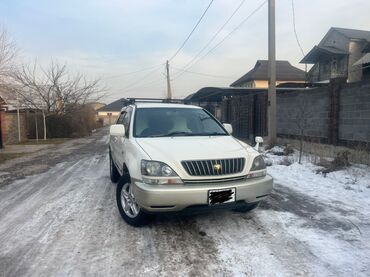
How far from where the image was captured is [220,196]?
4.05 m

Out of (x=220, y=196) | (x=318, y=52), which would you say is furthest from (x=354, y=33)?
(x=220, y=196)

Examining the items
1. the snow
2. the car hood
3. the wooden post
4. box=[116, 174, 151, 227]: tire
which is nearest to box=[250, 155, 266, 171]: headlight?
the car hood

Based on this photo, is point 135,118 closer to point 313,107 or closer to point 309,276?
point 309,276

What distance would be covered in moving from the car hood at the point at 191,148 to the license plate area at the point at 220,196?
417mm

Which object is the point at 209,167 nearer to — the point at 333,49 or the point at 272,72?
the point at 272,72

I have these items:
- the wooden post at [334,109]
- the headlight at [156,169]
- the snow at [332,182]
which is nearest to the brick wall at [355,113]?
the wooden post at [334,109]

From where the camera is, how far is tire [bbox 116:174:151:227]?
4445 millimetres

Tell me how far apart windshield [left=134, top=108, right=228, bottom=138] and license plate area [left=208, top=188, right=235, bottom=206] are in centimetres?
142

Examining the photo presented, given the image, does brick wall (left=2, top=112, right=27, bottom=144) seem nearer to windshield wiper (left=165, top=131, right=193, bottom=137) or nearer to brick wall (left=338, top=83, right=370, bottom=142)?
windshield wiper (left=165, top=131, right=193, bottom=137)

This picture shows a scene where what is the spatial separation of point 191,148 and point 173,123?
3.90 ft

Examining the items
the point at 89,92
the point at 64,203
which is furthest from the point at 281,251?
the point at 89,92

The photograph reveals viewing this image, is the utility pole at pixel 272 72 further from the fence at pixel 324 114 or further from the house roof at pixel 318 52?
the house roof at pixel 318 52

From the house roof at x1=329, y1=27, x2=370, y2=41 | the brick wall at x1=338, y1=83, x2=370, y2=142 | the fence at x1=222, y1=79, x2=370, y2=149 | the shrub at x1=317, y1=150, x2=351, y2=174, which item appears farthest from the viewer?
the house roof at x1=329, y1=27, x2=370, y2=41

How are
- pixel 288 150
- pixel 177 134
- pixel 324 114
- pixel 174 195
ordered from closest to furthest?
pixel 174 195 < pixel 177 134 < pixel 324 114 < pixel 288 150
